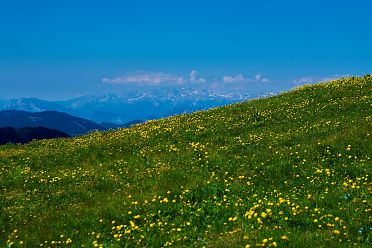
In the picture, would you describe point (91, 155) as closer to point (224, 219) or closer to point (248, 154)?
A: point (248, 154)

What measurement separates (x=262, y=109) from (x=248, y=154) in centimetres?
961

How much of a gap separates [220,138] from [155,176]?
19.1 feet

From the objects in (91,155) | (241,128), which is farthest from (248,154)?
(91,155)

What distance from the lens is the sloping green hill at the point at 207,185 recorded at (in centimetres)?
942

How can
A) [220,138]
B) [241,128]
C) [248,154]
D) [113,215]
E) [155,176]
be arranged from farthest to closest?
[241,128] < [220,138] < [248,154] < [155,176] < [113,215]

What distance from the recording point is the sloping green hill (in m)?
9.42

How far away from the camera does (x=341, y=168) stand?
13188 mm

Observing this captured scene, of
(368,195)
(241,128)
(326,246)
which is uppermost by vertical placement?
(241,128)

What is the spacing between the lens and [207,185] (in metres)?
12.8

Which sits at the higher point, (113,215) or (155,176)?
(155,176)

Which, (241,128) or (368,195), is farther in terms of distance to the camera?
(241,128)

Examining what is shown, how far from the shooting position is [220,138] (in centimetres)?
1930

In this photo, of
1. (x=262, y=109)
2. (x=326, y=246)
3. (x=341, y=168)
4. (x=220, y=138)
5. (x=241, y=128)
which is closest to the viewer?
(x=326, y=246)

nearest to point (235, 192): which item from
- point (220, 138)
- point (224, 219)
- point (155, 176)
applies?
point (224, 219)
